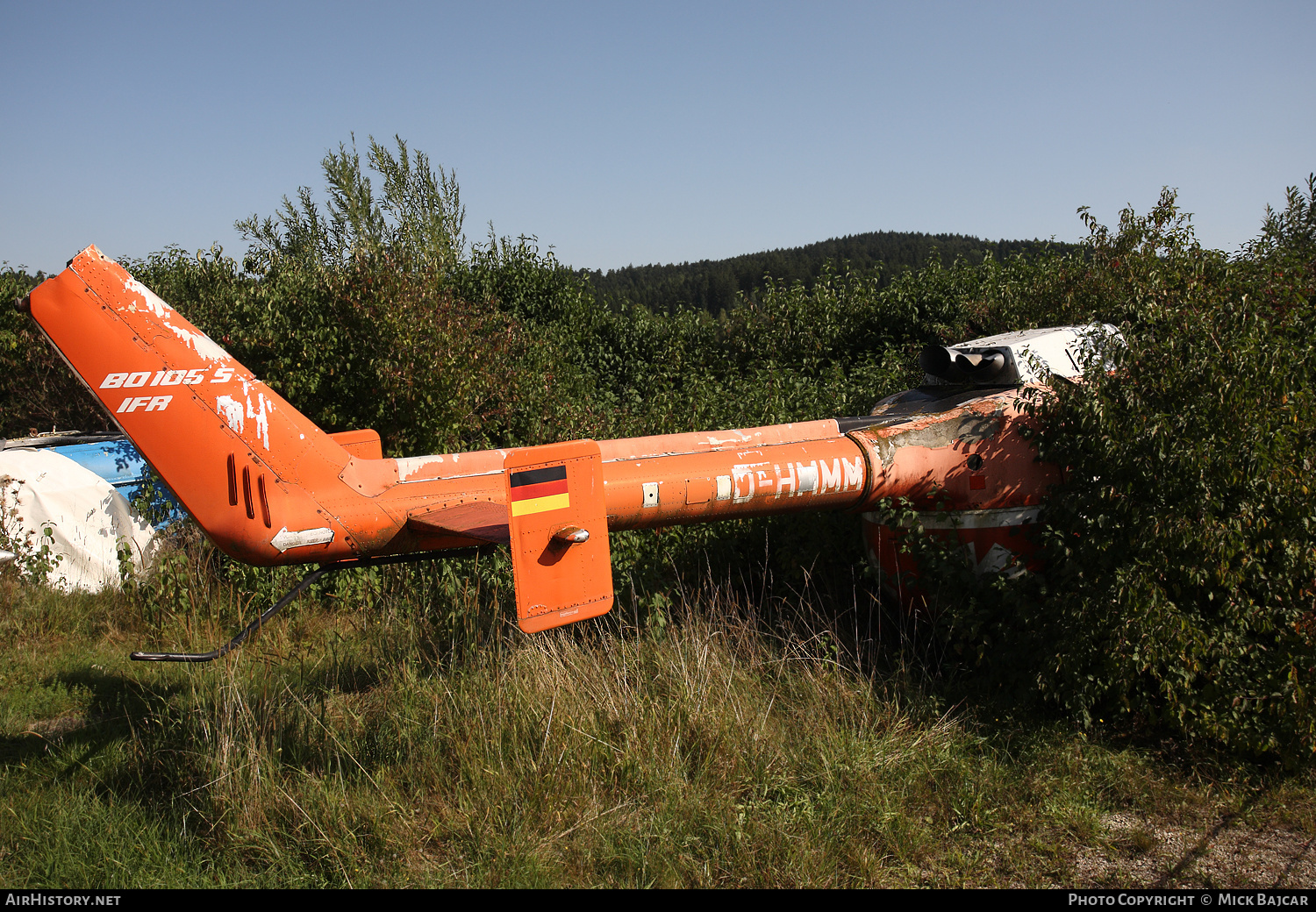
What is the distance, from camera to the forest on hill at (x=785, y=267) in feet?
38.8

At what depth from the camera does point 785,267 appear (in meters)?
25.6

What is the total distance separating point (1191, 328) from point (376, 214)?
86.3 ft

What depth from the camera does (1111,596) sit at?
13.5 feet

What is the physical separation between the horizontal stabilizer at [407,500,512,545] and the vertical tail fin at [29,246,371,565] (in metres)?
0.39

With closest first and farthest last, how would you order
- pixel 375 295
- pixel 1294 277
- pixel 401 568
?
1. pixel 1294 277
2. pixel 401 568
3. pixel 375 295

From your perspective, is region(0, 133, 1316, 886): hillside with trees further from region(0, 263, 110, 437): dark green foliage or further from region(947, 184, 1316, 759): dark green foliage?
region(0, 263, 110, 437): dark green foliage

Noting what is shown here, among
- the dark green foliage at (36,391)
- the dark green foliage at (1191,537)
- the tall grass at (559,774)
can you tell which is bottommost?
the tall grass at (559,774)

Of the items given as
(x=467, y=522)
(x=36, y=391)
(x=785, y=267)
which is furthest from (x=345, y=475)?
(x=785, y=267)

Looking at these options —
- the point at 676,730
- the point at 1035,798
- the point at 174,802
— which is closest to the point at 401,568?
the point at 174,802

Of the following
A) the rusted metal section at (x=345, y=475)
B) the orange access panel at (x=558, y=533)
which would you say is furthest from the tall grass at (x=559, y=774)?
the rusted metal section at (x=345, y=475)

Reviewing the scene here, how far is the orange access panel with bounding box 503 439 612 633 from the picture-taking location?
3.62 metres

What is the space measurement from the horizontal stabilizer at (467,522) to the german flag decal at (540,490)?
19 centimetres

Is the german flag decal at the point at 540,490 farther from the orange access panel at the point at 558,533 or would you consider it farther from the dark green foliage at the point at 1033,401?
the dark green foliage at the point at 1033,401
